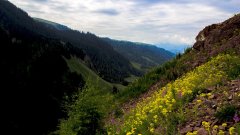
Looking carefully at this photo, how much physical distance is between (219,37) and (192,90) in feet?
41.5

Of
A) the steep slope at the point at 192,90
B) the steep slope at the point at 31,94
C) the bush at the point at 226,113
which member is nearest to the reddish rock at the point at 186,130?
the steep slope at the point at 192,90

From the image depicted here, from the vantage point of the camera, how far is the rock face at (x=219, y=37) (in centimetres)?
2348

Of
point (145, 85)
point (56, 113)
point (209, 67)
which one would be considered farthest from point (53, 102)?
point (209, 67)

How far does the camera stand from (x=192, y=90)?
1427cm

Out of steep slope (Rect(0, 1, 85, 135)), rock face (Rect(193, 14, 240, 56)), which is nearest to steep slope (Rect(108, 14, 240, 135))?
rock face (Rect(193, 14, 240, 56))

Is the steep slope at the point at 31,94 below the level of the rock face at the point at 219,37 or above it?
below

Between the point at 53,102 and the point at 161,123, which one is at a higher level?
the point at 161,123

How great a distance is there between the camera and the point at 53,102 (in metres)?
105

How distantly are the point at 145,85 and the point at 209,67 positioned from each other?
354 inches

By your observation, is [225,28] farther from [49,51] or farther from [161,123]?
[49,51]

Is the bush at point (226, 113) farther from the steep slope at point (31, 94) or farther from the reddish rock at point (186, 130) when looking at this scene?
the steep slope at point (31, 94)

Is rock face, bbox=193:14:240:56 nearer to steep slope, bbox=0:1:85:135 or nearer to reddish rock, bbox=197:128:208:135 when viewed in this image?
reddish rock, bbox=197:128:208:135

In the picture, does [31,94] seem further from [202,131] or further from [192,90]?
[202,131]

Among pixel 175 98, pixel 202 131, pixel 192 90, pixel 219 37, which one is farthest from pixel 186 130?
pixel 219 37
